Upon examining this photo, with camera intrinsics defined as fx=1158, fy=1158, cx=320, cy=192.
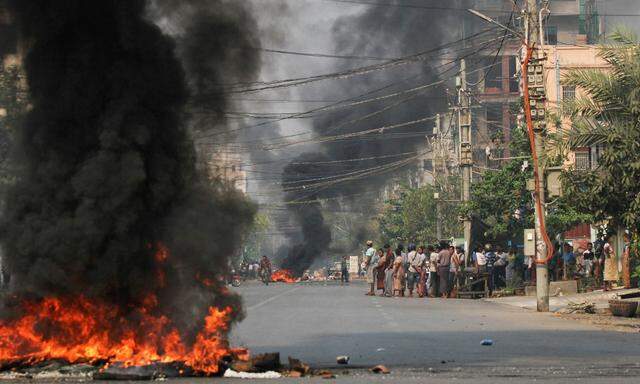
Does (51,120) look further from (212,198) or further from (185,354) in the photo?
(185,354)

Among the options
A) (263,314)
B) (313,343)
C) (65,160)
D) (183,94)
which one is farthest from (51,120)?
(263,314)

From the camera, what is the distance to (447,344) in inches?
640

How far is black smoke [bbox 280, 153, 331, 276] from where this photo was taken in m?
68.6

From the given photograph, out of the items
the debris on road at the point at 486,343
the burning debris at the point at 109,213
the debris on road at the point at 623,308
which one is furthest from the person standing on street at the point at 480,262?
the burning debris at the point at 109,213

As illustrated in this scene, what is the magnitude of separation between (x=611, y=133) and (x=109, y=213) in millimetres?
15327

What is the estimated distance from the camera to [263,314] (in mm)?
24719

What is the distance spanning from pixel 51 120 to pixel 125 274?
75.3 inches

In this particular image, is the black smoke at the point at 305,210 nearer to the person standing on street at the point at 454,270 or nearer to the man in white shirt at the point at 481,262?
the man in white shirt at the point at 481,262

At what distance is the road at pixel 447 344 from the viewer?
12016mm

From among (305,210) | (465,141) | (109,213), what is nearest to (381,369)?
(109,213)

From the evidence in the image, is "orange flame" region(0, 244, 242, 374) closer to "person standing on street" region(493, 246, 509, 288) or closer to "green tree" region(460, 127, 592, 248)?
"person standing on street" region(493, 246, 509, 288)

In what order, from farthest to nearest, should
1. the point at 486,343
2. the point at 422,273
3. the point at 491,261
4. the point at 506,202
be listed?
1. the point at 506,202
2. the point at 491,261
3. the point at 422,273
4. the point at 486,343

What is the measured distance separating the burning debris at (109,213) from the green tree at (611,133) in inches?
528

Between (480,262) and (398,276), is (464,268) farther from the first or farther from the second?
(398,276)
